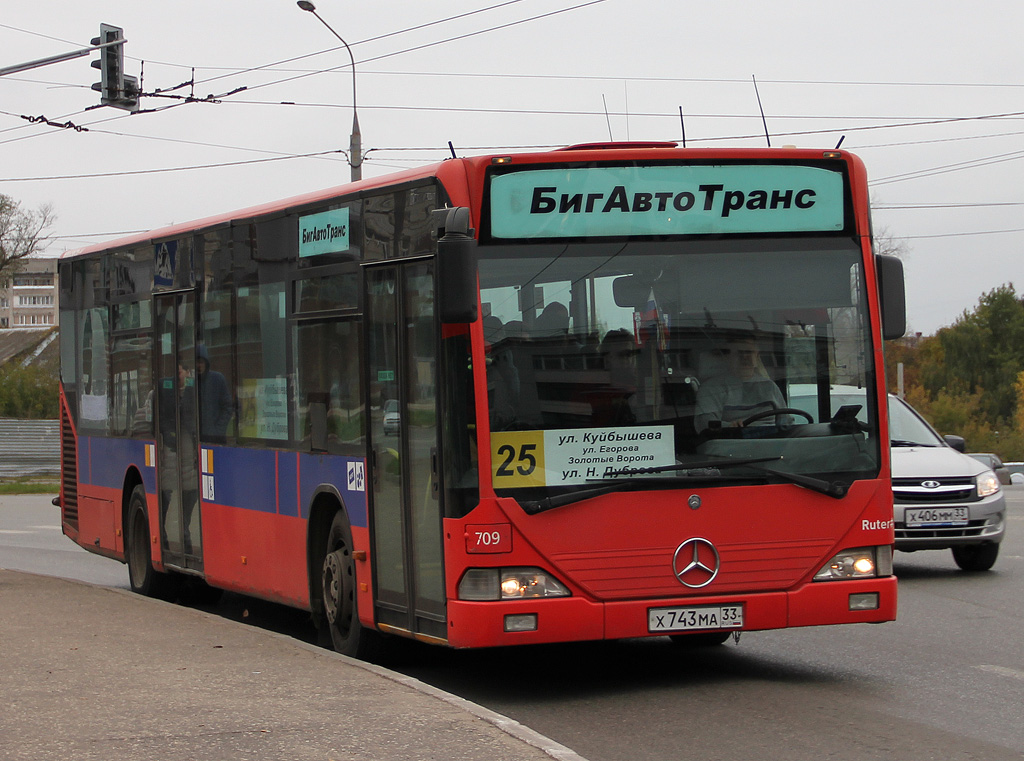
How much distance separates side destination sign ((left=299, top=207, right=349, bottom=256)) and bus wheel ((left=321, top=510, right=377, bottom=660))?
168 centimetres

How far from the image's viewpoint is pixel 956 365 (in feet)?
387

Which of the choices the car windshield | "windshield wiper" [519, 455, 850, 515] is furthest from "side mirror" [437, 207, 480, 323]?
the car windshield

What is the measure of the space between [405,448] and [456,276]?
134 cm

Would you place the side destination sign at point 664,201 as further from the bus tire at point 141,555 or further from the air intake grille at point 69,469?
the air intake grille at point 69,469

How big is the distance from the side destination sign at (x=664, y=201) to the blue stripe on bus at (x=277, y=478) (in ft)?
6.64

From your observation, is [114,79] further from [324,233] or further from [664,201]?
[664,201]

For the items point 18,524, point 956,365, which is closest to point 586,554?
point 18,524

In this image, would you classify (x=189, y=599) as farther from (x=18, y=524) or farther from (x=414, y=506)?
(x=18, y=524)

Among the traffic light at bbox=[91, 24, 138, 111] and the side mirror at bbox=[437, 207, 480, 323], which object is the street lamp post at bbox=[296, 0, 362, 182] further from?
the side mirror at bbox=[437, 207, 480, 323]

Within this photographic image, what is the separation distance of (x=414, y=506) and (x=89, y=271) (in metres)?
7.54

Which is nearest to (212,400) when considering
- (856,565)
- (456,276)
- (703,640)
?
(703,640)

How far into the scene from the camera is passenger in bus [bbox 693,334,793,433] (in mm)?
7992

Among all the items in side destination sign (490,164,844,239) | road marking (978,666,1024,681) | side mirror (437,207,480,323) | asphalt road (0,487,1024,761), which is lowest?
road marking (978,666,1024,681)

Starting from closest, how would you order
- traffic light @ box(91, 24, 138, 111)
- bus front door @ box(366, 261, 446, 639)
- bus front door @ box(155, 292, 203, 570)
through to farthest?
bus front door @ box(366, 261, 446, 639)
bus front door @ box(155, 292, 203, 570)
traffic light @ box(91, 24, 138, 111)
